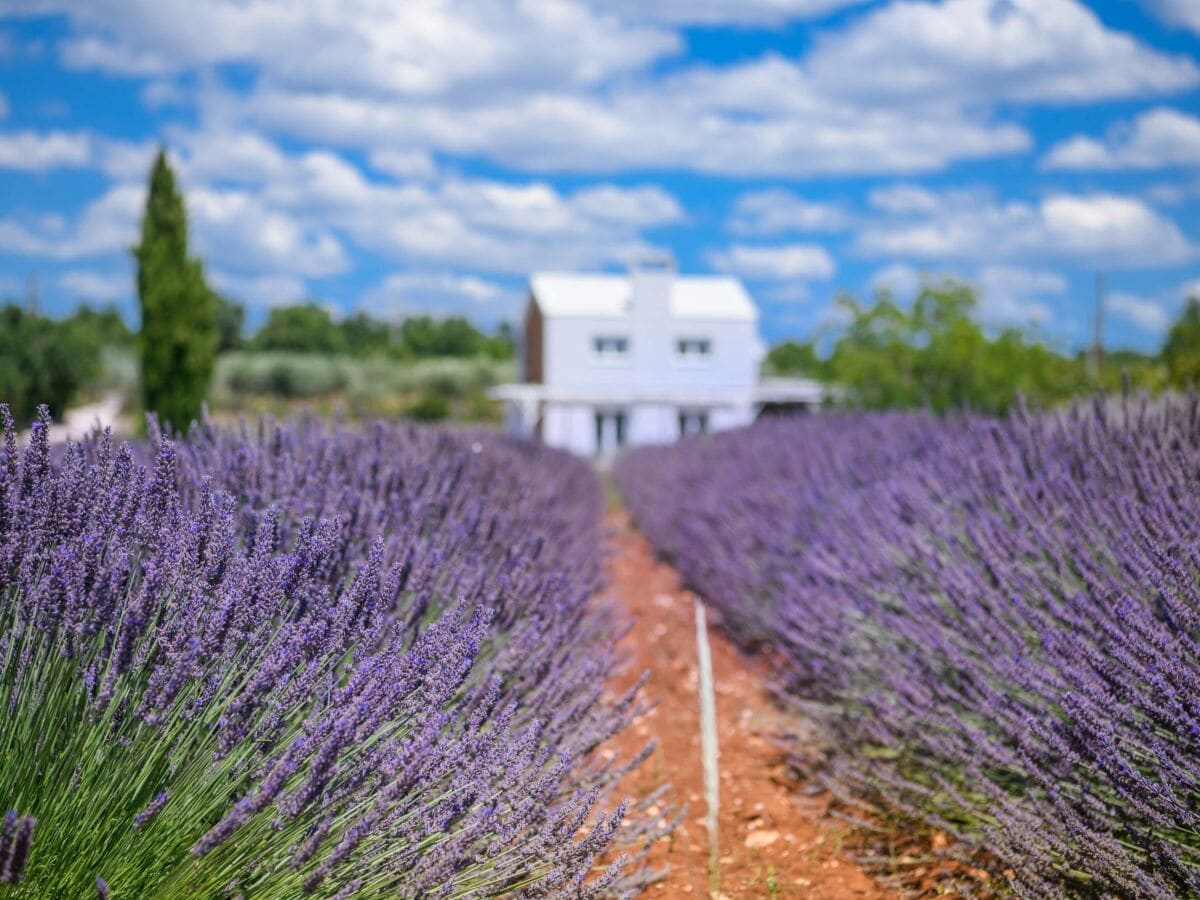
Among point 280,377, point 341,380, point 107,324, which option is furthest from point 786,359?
point 107,324

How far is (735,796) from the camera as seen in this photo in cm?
427

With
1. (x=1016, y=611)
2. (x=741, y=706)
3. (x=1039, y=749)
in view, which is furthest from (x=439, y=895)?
(x=741, y=706)

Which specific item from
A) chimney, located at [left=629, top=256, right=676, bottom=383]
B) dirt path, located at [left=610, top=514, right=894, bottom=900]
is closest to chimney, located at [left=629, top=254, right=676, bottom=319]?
chimney, located at [left=629, top=256, right=676, bottom=383]

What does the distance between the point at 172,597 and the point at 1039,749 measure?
2.17 meters

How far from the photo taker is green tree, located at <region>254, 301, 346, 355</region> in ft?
200

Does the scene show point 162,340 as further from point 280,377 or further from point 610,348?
point 280,377

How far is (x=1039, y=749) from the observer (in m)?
2.82

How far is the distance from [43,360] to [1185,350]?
28.3m

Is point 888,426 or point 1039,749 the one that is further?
point 888,426

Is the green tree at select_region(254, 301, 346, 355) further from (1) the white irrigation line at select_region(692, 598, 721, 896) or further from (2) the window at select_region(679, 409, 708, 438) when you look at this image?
(1) the white irrigation line at select_region(692, 598, 721, 896)

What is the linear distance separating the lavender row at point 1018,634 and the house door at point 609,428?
25.1 m

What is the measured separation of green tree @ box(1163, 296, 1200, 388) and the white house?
9570mm

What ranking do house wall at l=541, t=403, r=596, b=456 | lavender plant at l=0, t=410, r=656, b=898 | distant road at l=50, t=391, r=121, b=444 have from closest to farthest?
1. lavender plant at l=0, t=410, r=656, b=898
2. house wall at l=541, t=403, r=596, b=456
3. distant road at l=50, t=391, r=121, b=444

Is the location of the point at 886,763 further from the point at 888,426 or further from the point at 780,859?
the point at 888,426
